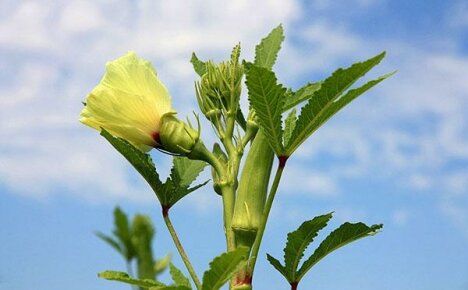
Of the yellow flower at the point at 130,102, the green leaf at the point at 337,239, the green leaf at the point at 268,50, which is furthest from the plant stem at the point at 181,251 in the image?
the green leaf at the point at 268,50

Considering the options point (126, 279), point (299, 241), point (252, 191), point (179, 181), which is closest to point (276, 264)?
point (299, 241)

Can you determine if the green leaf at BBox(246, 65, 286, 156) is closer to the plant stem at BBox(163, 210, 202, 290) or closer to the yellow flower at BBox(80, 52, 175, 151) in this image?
the yellow flower at BBox(80, 52, 175, 151)

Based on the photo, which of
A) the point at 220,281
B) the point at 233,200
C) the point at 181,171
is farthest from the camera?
the point at 181,171

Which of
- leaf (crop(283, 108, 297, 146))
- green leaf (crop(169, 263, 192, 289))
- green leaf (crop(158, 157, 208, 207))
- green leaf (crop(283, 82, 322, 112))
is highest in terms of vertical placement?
green leaf (crop(283, 82, 322, 112))

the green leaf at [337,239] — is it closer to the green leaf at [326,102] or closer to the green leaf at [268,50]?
the green leaf at [326,102]

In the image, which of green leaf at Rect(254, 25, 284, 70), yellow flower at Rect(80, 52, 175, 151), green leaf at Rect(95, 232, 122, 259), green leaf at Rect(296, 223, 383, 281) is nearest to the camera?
→ yellow flower at Rect(80, 52, 175, 151)

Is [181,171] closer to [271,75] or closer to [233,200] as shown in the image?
[233,200]

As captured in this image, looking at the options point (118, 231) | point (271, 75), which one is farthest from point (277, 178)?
point (118, 231)

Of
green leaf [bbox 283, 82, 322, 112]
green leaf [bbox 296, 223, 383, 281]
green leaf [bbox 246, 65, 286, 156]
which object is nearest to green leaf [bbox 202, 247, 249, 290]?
green leaf [bbox 246, 65, 286, 156]
